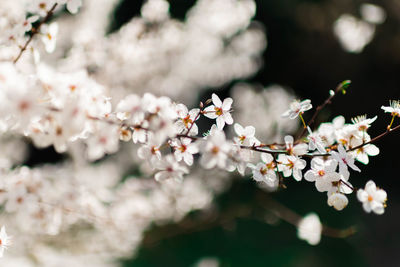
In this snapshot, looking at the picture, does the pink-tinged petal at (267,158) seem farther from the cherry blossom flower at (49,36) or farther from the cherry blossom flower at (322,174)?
the cherry blossom flower at (49,36)

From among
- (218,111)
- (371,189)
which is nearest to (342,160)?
(371,189)

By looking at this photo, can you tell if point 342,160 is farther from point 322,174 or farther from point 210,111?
point 210,111

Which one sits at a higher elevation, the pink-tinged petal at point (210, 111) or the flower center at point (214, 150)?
the pink-tinged petal at point (210, 111)

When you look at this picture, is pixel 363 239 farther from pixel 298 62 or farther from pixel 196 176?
pixel 298 62

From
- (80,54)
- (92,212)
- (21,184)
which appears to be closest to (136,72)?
(80,54)

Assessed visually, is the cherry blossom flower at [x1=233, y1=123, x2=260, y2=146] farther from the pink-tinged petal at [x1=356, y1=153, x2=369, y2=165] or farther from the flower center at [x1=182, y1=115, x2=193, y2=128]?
the pink-tinged petal at [x1=356, y1=153, x2=369, y2=165]

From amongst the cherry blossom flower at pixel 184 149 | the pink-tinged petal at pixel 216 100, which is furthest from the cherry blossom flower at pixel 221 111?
the cherry blossom flower at pixel 184 149

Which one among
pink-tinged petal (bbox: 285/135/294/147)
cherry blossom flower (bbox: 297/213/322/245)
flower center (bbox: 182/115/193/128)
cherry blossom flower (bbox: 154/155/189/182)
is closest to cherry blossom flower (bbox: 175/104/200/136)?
flower center (bbox: 182/115/193/128)
